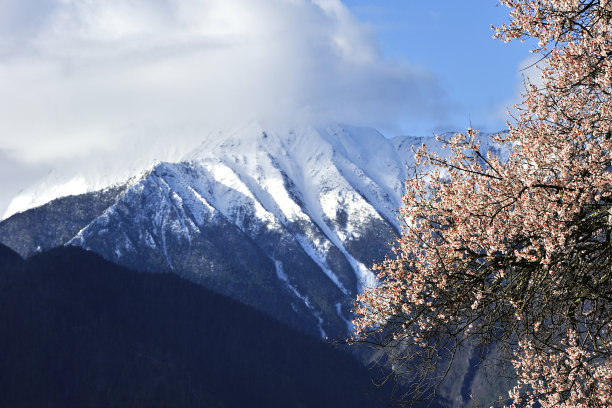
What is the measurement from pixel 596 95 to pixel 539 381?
17.7 feet

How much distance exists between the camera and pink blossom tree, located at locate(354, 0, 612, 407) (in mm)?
10953

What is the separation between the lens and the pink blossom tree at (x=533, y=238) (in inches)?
431

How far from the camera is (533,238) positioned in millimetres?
11312

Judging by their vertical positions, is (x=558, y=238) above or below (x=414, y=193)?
below

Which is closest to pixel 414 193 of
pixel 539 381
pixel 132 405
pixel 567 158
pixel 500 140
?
pixel 500 140

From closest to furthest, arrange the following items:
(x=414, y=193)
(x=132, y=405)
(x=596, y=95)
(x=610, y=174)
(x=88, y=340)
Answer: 1. (x=610, y=174)
2. (x=596, y=95)
3. (x=414, y=193)
4. (x=132, y=405)
5. (x=88, y=340)

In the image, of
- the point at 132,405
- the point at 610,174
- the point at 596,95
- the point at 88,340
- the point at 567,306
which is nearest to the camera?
the point at 610,174

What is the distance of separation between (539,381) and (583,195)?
14.2ft

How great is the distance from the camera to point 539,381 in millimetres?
13125

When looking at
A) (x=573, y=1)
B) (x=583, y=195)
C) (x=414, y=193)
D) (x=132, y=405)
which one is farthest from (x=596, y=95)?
(x=132, y=405)

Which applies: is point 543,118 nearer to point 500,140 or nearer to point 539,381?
point 500,140

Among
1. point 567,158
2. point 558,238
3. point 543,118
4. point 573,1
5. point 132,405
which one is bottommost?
point 558,238

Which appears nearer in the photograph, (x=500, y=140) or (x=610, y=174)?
(x=610, y=174)

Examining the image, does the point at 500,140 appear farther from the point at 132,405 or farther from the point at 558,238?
the point at 132,405
